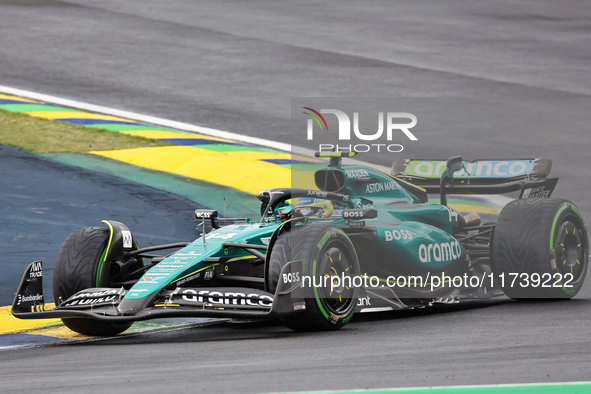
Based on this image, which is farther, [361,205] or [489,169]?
[489,169]

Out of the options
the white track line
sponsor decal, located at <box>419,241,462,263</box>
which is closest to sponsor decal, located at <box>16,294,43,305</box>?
sponsor decal, located at <box>419,241,462,263</box>

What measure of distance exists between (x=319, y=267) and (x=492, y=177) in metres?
2.84

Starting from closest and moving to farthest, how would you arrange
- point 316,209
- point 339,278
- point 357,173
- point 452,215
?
point 339,278
point 316,209
point 357,173
point 452,215

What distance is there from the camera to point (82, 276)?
868 cm

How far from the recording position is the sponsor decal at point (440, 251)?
28.8 feet

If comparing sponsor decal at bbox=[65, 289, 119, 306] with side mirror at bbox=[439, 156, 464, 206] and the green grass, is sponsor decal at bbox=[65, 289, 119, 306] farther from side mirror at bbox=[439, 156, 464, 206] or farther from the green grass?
the green grass

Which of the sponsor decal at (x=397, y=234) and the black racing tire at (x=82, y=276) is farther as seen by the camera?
the black racing tire at (x=82, y=276)

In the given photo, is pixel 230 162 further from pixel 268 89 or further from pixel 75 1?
pixel 75 1

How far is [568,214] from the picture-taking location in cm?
916

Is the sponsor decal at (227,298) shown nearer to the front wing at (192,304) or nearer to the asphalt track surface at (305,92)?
the front wing at (192,304)

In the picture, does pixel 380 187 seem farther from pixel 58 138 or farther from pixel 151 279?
pixel 58 138

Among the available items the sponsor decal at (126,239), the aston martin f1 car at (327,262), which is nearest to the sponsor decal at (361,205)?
the aston martin f1 car at (327,262)

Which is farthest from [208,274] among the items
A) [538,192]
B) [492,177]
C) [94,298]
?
[538,192]

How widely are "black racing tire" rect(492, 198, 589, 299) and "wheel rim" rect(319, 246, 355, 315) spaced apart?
150 centimetres
